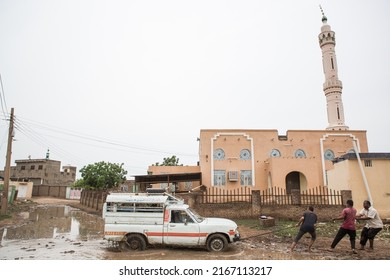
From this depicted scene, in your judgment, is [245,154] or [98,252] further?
[245,154]

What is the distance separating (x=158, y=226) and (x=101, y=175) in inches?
960

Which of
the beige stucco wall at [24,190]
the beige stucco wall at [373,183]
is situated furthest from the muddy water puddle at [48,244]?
the beige stucco wall at [24,190]

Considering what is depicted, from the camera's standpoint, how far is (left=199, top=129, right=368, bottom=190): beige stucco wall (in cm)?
2352

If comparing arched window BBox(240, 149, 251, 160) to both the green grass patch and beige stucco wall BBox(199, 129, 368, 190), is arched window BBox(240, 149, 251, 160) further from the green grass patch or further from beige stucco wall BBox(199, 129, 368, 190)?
the green grass patch

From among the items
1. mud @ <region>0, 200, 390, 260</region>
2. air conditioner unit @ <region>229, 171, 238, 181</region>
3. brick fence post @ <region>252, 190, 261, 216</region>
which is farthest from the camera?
air conditioner unit @ <region>229, 171, 238, 181</region>

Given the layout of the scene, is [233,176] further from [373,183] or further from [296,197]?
[373,183]

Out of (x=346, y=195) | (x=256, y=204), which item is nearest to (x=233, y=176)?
(x=256, y=204)

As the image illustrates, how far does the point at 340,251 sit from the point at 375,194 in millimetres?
8314

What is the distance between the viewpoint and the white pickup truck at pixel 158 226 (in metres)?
8.54

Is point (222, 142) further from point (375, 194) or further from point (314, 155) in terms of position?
point (375, 194)

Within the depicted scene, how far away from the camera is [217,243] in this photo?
8.50 metres

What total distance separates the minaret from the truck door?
24.8m

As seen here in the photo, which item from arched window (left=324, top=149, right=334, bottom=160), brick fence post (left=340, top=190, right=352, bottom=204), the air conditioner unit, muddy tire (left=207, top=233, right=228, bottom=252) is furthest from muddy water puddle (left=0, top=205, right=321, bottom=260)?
arched window (left=324, top=149, right=334, bottom=160)
